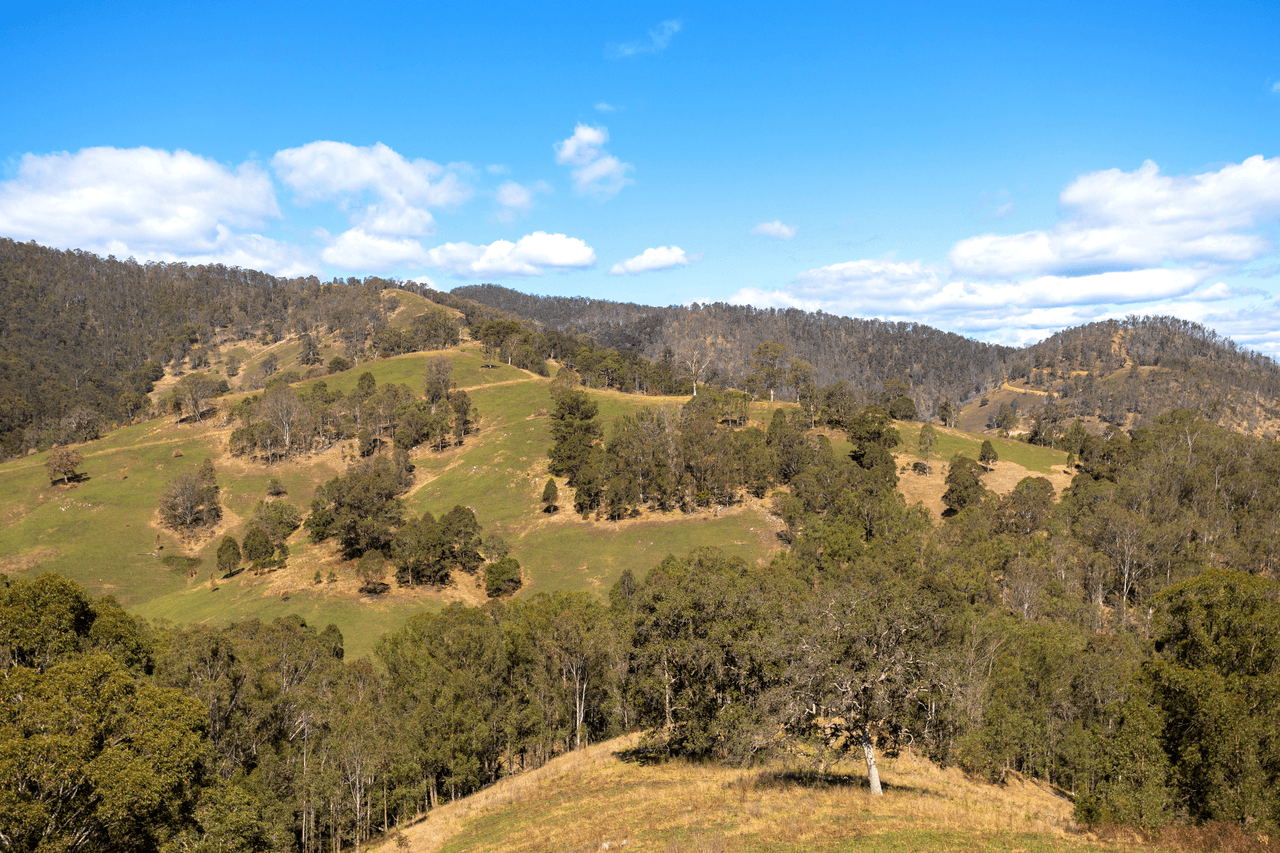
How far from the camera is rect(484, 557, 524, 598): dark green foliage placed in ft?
330

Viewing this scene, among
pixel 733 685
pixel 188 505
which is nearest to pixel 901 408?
pixel 733 685

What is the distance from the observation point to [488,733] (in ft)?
172

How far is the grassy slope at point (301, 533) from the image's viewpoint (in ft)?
320

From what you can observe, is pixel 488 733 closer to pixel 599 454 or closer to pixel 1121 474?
pixel 599 454

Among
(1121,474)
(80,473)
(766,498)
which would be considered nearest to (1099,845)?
(766,498)

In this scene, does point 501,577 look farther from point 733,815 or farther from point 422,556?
point 733,815

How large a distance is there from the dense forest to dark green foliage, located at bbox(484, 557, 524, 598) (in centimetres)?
40

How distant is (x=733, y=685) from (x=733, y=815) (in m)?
13.7

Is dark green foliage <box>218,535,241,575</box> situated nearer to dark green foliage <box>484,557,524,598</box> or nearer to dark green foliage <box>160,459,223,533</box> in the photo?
dark green foliage <box>160,459,223,533</box>

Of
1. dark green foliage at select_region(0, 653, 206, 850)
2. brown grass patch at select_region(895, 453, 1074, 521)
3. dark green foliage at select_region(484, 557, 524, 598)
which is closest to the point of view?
dark green foliage at select_region(0, 653, 206, 850)

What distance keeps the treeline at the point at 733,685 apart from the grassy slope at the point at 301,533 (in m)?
16.8

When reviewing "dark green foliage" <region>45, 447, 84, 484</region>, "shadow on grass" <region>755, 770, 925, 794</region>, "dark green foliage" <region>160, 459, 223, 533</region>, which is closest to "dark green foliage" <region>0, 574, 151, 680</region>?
"shadow on grass" <region>755, 770, 925, 794</region>

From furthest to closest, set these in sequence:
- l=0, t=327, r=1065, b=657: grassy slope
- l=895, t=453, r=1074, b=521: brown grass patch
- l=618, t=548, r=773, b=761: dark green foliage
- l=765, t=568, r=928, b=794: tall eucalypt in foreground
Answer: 1. l=895, t=453, r=1074, b=521: brown grass patch
2. l=0, t=327, r=1065, b=657: grassy slope
3. l=618, t=548, r=773, b=761: dark green foliage
4. l=765, t=568, r=928, b=794: tall eucalypt in foreground

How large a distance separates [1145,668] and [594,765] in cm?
3651
